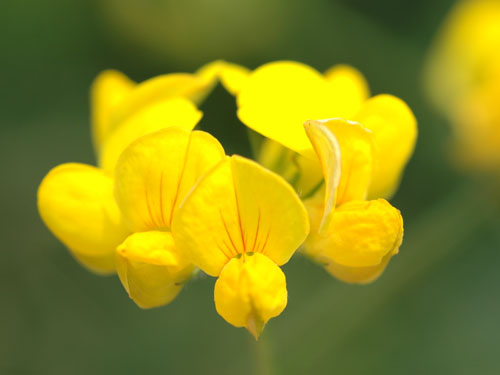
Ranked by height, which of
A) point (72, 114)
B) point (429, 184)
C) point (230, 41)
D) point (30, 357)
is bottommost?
Result: point (30, 357)

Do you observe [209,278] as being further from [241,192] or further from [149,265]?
[241,192]

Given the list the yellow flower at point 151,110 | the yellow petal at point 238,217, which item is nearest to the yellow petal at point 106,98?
the yellow flower at point 151,110

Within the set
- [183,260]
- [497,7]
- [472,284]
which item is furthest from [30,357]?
[497,7]

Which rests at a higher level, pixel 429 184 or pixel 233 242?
pixel 233 242

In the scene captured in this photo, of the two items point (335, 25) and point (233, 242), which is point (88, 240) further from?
point (335, 25)

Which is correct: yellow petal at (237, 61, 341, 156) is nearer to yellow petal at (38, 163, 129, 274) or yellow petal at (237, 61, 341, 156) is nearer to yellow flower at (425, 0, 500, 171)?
yellow petal at (38, 163, 129, 274)

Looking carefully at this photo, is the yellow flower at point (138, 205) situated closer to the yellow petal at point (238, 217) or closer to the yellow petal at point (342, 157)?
the yellow petal at point (238, 217)

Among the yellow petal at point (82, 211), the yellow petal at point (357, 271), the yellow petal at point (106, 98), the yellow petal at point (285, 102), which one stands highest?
the yellow petal at point (285, 102)

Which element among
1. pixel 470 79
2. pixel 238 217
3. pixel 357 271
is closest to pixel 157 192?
pixel 238 217
